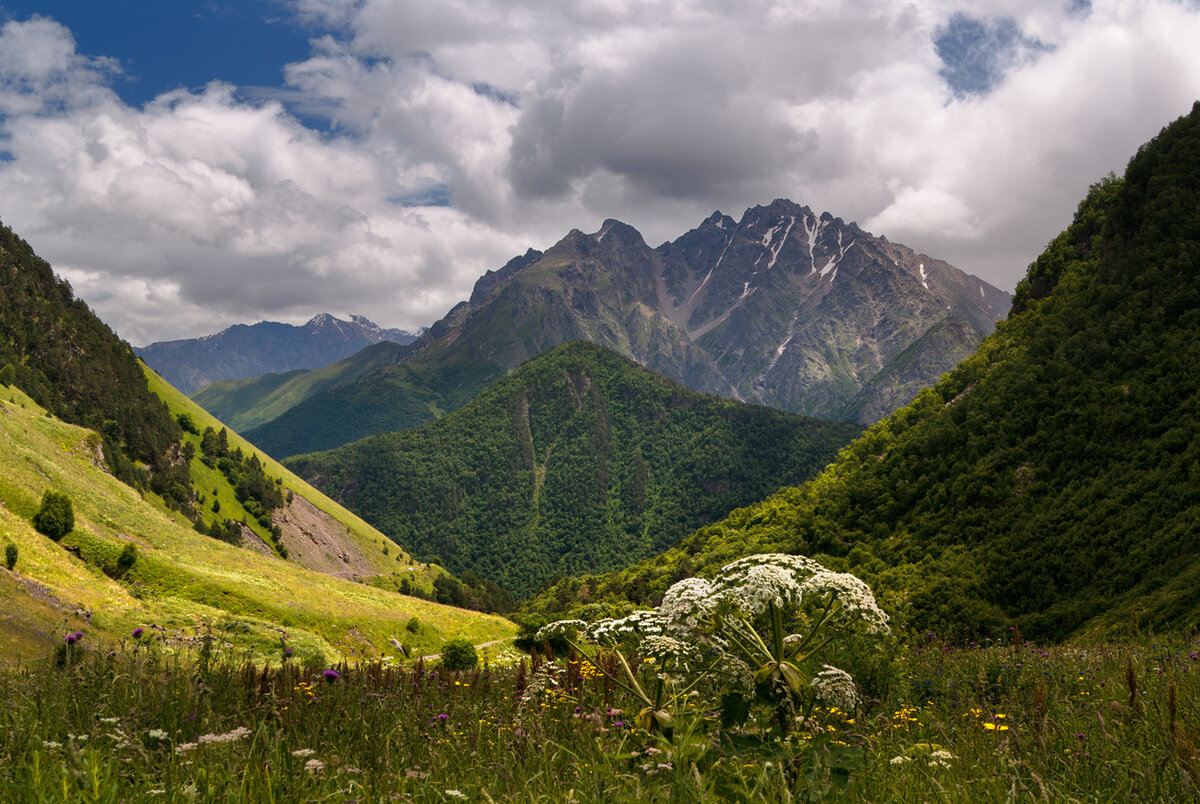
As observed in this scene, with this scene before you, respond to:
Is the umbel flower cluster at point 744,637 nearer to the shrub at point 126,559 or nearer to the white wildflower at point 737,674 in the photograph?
the white wildflower at point 737,674

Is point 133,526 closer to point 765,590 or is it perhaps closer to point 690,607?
point 690,607

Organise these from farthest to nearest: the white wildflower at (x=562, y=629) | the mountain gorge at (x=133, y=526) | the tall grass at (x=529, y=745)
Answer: the mountain gorge at (x=133, y=526) < the white wildflower at (x=562, y=629) < the tall grass at (x=529, y=745)

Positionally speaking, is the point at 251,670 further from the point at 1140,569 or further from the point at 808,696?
the point at 1140,569

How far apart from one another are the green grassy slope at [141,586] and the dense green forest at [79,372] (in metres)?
35.6

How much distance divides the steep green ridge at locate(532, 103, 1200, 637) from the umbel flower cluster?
24.5 m

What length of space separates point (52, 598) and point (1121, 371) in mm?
68247

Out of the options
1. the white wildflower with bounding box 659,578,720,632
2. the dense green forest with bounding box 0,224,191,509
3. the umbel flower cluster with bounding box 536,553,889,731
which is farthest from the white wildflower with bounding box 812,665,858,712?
the dense green forest with bounding box 0,224,191,509

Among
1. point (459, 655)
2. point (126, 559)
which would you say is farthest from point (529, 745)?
point (126, 559)

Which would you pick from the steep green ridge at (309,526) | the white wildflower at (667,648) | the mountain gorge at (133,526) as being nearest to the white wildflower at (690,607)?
the white wildflower at (667,648)

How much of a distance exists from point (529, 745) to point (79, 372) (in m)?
119

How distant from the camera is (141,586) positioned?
3272 cm

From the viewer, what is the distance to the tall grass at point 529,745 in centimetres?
331

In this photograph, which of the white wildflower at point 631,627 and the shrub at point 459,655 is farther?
the shrub at point 459,655

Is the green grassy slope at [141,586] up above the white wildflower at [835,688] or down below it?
below
